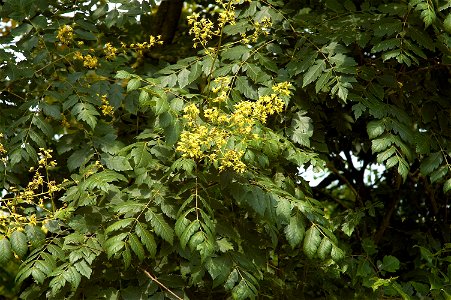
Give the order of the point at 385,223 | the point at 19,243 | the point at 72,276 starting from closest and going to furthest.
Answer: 1. the point at 72,276
2. the point at 19,243
3. the point at 385,223

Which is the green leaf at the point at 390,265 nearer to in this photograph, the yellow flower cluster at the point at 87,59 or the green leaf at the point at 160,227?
the green leaf at the point at 160,227

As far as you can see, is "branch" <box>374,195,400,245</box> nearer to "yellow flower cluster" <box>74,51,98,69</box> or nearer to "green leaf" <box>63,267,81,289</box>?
"yellow flower cluster" <box>74,51,98,69</box>

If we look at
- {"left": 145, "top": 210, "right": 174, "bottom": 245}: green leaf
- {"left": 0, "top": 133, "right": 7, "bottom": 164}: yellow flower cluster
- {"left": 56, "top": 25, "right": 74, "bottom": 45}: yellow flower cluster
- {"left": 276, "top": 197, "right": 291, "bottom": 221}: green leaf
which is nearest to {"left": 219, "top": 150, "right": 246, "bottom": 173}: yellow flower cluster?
{"left": 276, "top": 197, "right": 291, "bottom": 221}: green leaf

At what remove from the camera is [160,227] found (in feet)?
8.95

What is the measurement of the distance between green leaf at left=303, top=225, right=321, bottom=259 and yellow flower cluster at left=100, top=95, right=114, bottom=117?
1.09m

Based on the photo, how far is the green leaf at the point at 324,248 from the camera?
280 centimetres

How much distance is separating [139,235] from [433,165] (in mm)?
1483

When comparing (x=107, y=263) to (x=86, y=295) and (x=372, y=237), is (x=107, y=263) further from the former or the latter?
(x=372, y=237)

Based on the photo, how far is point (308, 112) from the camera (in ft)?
11.3

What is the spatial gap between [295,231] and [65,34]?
1514 millimetres

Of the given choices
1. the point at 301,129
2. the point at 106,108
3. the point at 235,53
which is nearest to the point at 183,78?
the point at 235,53

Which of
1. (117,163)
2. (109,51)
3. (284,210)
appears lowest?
(117,163)

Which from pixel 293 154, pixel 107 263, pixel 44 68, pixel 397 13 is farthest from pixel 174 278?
pixel 397 13

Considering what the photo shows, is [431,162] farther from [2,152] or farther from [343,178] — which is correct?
[2,152]
